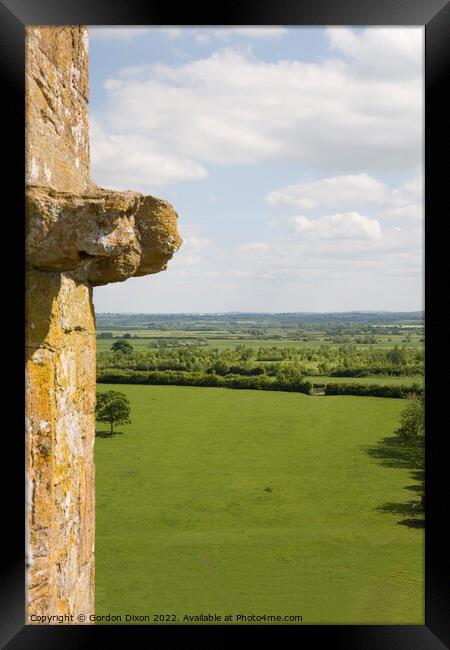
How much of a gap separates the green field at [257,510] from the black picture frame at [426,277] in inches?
18.7

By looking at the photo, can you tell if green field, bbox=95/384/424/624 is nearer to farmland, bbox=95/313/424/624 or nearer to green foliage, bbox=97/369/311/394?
farmland, bbox=95/313/424/624

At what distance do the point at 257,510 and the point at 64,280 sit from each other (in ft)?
102

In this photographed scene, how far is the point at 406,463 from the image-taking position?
1506 inches

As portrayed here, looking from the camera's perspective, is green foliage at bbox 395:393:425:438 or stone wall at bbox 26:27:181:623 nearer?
stone wall at bbox 26:27:181:623

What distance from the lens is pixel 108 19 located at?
234cm

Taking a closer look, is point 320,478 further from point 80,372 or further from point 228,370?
point 80,372

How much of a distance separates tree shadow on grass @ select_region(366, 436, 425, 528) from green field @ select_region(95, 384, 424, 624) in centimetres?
20

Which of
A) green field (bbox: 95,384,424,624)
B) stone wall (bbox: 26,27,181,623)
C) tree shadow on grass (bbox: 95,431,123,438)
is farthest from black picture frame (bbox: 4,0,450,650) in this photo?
tree shadow on grass (bbox: 95,431,123,438)

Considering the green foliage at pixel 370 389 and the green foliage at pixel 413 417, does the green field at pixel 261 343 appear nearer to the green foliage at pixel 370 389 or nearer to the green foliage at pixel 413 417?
the green foliage at pixel 370 389

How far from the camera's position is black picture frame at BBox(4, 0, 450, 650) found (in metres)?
2.16

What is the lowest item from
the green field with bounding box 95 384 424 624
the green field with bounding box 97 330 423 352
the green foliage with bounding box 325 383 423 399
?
the green field with bounding box 95 384 424 624

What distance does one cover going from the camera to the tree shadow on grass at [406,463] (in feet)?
99.6

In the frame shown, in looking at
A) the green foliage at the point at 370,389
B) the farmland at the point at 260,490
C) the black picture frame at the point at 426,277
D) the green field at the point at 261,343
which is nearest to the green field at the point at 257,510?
the farmland at the point at 260,490

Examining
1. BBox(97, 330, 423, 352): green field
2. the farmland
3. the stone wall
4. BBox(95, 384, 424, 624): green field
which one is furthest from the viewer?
BBox(97, 330, 423, 352): green field
